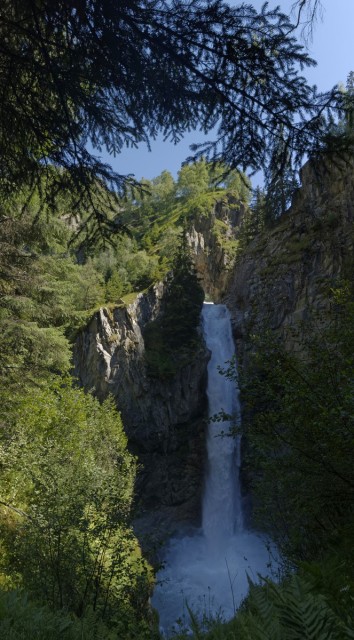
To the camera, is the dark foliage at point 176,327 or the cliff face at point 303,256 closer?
the cliff face at point 303,256

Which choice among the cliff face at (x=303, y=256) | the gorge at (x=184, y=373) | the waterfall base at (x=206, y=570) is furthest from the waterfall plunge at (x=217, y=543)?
the cliff face at (x=303, y=256)

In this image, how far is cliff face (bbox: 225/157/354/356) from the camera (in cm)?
2311

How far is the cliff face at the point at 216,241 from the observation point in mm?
53188

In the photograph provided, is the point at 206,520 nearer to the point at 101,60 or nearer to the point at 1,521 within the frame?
the point at 1,521

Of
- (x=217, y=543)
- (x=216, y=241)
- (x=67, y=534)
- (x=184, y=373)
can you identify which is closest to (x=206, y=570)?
(x=217, y=543)

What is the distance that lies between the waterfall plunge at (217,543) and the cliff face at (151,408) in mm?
1030

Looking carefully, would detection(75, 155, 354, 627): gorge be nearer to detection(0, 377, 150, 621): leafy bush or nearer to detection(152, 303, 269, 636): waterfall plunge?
detection(152, 303, 269, 636): waterfall plunge

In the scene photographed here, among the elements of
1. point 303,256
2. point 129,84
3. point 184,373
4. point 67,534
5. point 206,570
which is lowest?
point 206,570

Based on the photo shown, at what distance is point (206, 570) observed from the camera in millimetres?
19719

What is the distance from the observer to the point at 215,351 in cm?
3023

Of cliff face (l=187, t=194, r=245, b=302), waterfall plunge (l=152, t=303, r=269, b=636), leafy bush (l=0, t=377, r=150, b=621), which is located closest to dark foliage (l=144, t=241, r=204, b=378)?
waterfall plunge (l=152, t=303, r=269, b=636)

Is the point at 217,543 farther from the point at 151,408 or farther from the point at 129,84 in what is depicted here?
the point at 129,84

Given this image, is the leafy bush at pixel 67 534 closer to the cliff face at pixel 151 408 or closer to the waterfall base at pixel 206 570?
the waterfall base at pixel 206 570

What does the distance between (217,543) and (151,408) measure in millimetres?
8427
